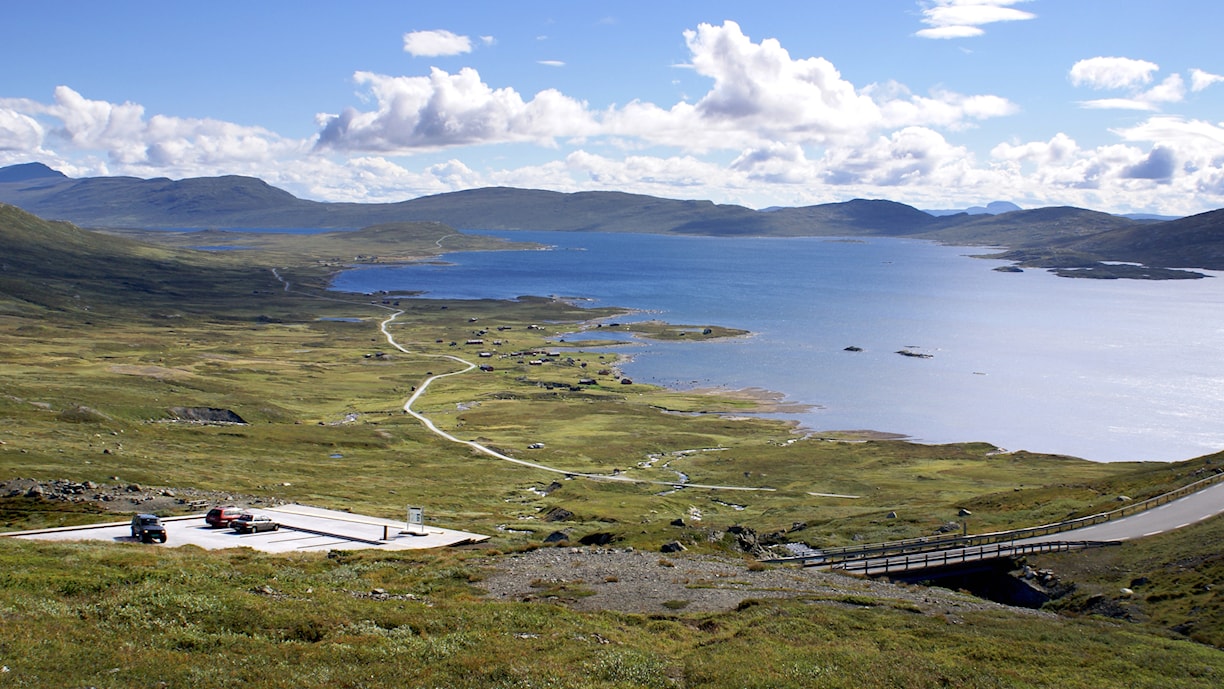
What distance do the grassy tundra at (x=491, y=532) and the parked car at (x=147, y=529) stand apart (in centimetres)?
424

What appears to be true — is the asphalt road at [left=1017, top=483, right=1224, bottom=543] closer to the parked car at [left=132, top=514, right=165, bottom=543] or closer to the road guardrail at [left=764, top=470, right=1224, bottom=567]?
the road guardrail at [left=764, top=470, right=1224, bottom=567]

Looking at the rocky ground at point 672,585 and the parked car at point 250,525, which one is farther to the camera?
the parked car at point 250,525

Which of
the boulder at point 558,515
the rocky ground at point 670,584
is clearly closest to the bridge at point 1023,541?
the rocky ground at point 670,584

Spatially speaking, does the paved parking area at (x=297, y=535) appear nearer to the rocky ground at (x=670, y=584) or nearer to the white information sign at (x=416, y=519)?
the white information sign at (x=416, y=519)

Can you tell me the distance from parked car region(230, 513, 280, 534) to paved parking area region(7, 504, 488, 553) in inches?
13.0

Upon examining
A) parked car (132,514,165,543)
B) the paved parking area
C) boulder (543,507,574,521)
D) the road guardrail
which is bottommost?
boulder (543,507,574,521)

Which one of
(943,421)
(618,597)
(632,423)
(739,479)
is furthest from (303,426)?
(943,421)

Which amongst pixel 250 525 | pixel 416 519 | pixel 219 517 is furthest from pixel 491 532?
pixel 219 517

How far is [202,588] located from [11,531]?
21994mm

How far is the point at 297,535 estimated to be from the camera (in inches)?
2018

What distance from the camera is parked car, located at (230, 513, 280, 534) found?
168ft

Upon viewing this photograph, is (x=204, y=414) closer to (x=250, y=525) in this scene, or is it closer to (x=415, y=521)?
(x=250, y=525)

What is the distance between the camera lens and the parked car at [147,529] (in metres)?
46.4

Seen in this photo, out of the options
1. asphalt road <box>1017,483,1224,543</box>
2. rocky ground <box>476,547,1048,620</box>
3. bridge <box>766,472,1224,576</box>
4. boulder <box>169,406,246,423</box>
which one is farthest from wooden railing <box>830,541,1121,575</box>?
boulder <box>169,406,246,423</box>
